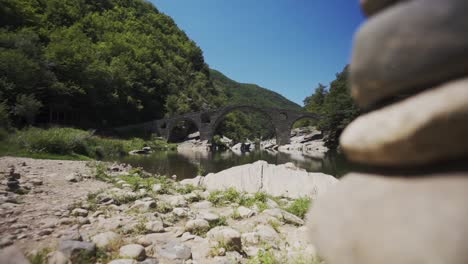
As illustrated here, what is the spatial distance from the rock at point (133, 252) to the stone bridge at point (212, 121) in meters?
44.0

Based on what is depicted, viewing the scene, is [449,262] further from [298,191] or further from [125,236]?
[298,191]

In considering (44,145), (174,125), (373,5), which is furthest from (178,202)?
(174,125)

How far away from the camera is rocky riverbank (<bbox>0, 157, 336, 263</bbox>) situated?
3.20 metres

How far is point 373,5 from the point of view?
1.66m

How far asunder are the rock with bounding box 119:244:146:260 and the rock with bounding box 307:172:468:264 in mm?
2504

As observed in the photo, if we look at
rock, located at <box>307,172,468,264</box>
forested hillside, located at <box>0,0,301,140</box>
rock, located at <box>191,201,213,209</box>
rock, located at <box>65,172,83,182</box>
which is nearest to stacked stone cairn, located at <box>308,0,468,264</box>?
rock, located at <box>307,172,468,264</box>

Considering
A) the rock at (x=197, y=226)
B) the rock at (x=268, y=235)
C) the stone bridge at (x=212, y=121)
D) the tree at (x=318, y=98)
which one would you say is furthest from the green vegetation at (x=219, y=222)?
the tree at (x=318, y=98)

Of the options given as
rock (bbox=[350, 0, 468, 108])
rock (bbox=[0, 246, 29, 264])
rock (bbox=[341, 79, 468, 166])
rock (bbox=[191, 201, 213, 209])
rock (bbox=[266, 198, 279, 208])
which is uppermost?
rock (bbox=[350, 0, 468, 108])

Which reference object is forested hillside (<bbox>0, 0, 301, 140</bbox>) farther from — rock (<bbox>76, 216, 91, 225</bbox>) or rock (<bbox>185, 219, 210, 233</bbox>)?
rock (<bbox>185, 219, 210, 233</bbox>)

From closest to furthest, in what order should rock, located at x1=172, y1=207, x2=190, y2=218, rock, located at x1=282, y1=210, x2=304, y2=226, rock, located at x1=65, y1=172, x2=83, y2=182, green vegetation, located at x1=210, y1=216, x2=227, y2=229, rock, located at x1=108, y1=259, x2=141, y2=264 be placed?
rock, located at x1=108, y1=259, x2=141, y2=264 → green vegetation, located at x1=210, y1=216, x2=227, y2=229 → rock, located at x1=282, y1=210, x2=304, y2=226 → rock, located at x1=172, y1=207, x2=190, y2=218 → rock, located at x1=65, y1=172, x2=83, y2=182

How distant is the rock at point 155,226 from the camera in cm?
Result: 428

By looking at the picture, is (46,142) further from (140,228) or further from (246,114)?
(246,114)

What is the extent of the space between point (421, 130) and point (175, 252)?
3247 millimetres

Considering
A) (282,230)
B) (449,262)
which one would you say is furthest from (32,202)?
(449,262)
